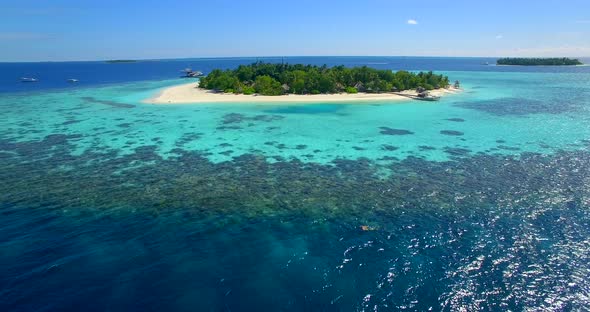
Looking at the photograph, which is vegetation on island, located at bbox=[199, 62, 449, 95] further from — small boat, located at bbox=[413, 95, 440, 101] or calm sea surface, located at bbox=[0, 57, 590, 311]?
calm sea surface, located at bbox=[0, 57, 590, 311]

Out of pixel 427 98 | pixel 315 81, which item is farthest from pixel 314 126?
pixel 427 98

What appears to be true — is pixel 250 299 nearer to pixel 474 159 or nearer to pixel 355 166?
pixel 355 166

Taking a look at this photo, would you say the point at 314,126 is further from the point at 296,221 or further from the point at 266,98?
the point at 296,221

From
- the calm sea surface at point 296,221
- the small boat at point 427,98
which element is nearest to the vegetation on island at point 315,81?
the small boat at point 427,98

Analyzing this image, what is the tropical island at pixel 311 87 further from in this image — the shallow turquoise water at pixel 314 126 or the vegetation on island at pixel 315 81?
the shallow turquoise water at pixel 314 126

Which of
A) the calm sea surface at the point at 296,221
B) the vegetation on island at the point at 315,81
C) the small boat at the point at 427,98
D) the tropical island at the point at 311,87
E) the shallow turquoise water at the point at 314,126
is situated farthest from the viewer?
the vegetation on island at the point at 315,81

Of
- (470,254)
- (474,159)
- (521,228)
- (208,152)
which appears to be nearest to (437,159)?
(474,159)
